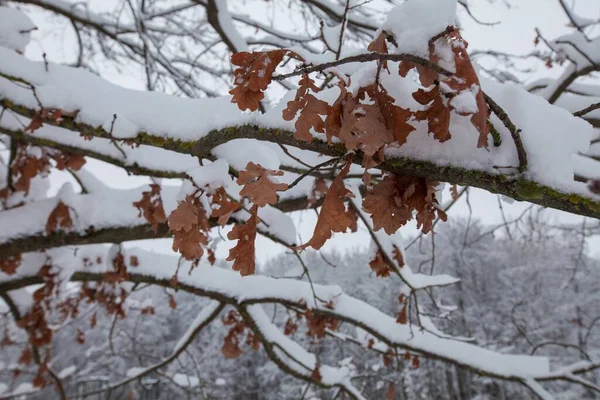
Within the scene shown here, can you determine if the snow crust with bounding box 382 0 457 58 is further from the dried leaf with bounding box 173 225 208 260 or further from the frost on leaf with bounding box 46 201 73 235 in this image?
the frost on leaf with bounding box 46 201 73 235

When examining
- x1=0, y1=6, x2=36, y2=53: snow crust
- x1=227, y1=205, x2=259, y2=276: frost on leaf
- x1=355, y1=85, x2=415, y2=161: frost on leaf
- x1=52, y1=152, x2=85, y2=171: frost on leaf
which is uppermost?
x1=0, y1=6, x2=36, y2=53: snow crust

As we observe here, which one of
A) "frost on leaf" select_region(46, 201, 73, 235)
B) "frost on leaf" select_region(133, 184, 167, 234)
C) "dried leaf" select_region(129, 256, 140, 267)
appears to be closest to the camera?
"frost on leaf" select_region(133, 184, 167, 234)

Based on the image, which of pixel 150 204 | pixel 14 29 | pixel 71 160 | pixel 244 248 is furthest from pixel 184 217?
pixel 14 29

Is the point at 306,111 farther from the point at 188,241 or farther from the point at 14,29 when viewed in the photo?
the point at 14,29

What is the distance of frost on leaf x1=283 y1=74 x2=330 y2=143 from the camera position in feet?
2.59

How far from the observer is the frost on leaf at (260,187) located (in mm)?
752

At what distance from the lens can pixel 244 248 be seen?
2.63 ft

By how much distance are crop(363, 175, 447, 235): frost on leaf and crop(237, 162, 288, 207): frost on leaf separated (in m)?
0.20

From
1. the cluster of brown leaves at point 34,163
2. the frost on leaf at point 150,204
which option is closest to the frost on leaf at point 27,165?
the cluster of brown leaves at point 34,163

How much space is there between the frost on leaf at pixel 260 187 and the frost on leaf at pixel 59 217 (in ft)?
7.83

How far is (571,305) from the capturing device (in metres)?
22.4

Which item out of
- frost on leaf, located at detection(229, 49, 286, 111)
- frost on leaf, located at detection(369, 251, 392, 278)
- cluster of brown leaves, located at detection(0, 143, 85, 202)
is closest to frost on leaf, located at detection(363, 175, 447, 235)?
frost on leaf, located at detection(229, 49, 286, 111)

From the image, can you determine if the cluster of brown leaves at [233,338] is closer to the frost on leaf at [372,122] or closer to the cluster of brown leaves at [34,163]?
the cluster of brown leaves at [34,163]

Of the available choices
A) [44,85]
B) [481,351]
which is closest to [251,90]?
[44,85]
